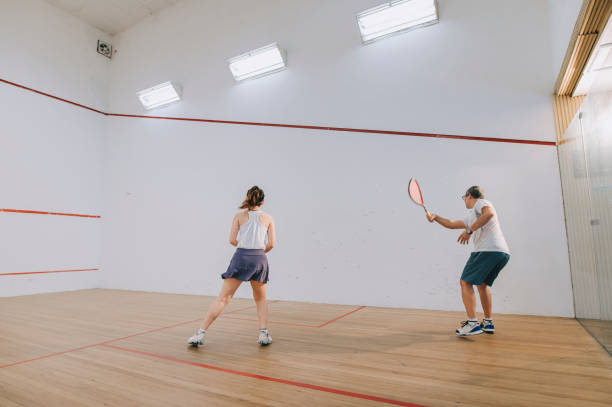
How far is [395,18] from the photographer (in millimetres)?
3467

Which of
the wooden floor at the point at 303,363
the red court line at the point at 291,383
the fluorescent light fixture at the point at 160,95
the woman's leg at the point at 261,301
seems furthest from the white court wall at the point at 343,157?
the red court line at the point at 291,383

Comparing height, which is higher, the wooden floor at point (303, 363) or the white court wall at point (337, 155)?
the white court wall at point (337, 155)

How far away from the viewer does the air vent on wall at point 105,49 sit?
5.54 m

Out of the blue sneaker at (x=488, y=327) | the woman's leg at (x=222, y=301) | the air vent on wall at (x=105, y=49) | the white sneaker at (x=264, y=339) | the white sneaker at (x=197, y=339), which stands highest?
the air vent on wall at (x=105, y=49)

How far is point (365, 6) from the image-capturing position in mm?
3684

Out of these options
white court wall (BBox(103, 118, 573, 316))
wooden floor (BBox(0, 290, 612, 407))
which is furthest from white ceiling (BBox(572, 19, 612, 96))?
wooden floor (BBox(0, 290, 612, 407))

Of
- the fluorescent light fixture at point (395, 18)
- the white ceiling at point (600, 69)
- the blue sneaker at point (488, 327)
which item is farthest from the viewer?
the fluorescent light fixture at point (395, 18)

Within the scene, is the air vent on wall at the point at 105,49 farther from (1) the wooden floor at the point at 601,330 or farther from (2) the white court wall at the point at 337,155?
(1) the wooden floor at the point at 601,330

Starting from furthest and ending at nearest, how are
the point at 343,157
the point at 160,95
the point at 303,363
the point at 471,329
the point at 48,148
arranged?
the point at 160,95, the point at 48,148, the point at 343,157, the point at 471,329, the point at 303,363

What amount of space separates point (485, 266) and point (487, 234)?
0.66 feet

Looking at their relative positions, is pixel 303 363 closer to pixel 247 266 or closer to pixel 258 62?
pixel 247 266

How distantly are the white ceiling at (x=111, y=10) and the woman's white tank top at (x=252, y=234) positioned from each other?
4688mm

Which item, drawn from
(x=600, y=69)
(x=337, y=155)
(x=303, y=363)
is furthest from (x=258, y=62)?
(x=303, y=363)

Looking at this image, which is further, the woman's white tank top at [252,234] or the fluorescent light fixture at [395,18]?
the fluorescent light fixture at [395,18]
